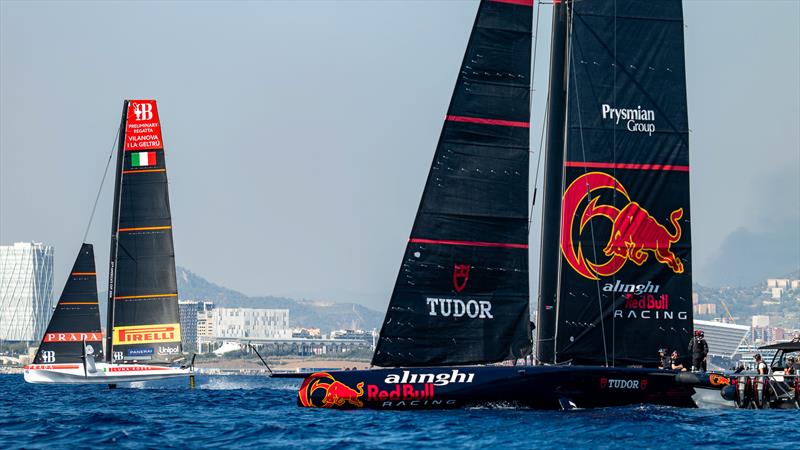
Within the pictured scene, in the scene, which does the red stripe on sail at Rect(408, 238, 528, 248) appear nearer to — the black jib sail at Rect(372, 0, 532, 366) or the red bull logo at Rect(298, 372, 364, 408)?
the black jib sail at Rect(372, 0, 532, 366)

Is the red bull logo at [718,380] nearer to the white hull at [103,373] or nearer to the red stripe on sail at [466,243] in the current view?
the red stripe on sail at [466,243]

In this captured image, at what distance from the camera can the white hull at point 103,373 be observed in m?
49.6

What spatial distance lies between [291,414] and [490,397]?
17.3ft

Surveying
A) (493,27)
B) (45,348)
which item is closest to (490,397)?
(493,27)

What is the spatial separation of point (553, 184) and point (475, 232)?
2.90 metres

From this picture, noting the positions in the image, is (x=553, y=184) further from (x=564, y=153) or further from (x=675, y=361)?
(x=675, y=361)

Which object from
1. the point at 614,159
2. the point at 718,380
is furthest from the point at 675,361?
the point at 614,159

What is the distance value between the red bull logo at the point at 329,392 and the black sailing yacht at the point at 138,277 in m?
21.8

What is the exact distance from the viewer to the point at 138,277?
165 ft

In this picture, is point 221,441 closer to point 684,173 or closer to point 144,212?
point 684,173

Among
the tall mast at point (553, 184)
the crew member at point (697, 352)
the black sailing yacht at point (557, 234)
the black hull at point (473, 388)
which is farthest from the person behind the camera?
the crew member at point (697, 352)

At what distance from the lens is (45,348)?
52562 mm

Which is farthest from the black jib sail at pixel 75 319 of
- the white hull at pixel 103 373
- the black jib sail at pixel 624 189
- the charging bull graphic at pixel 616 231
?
the charging bull graphic at pixel 616 231

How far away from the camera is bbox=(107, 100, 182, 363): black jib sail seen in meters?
50.2
